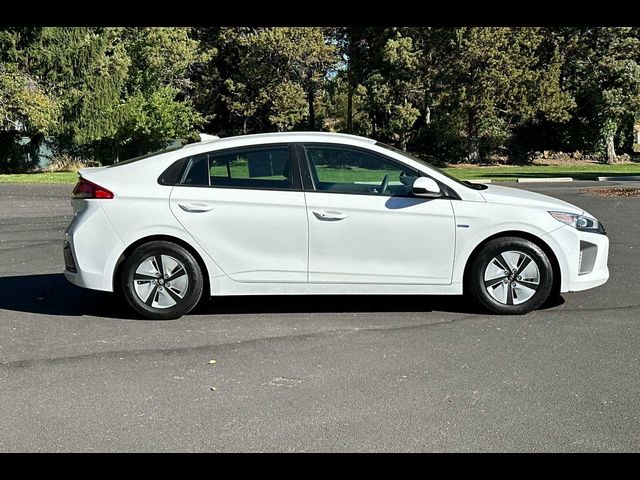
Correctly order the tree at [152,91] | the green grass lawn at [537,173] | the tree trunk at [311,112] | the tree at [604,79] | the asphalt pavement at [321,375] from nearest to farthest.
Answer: the asphalt pavement at [321,375]
the green grass lawn at [537,173]
the tree at [152,91]
the tree at [604,79]
the tree trunk at [311,112]

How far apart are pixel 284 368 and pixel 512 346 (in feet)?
Answer: 5.95

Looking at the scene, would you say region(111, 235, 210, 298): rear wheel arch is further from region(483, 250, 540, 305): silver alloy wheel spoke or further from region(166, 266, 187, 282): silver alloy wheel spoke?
region(483, 250, 540, 305): silver alloy wheel spoke

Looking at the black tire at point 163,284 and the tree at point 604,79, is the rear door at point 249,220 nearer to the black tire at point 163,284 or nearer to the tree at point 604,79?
the black tire at point 163,284

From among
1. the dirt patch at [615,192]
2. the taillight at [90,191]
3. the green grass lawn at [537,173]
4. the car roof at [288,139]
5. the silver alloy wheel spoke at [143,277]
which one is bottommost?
the green grass lawn at [537,173]

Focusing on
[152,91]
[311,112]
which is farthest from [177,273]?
[311,112]

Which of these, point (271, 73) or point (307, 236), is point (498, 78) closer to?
point (271, 73)

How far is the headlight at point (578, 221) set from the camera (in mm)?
6488

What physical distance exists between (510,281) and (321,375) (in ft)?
7.75

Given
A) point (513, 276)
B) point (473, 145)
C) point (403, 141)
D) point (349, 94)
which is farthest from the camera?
point (349, 94)

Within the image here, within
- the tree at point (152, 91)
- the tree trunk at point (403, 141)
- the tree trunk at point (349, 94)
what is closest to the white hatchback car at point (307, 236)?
the tree at point (152, 91)

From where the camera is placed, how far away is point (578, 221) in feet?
21.5

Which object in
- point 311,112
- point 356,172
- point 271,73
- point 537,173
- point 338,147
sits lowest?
point 537,173
